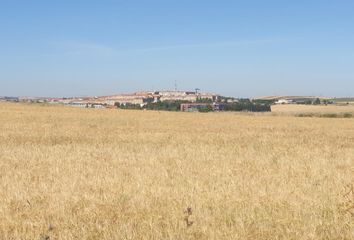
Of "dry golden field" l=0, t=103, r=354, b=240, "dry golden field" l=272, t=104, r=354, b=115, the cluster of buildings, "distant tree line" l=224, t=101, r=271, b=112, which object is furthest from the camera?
the cluster of buildings

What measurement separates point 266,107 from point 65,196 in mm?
81269

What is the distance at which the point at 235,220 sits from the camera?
7.01m

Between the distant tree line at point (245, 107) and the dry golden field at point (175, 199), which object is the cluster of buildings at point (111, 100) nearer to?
the distant tree line at point (245, 107)

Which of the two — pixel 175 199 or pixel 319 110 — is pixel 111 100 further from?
pixel 175 199

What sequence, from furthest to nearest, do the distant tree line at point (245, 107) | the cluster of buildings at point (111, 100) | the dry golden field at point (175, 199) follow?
the cluster of buildings at point (111, 100) < the distant tree line at point (245, 107) < the dry golden field at point (175, 199)

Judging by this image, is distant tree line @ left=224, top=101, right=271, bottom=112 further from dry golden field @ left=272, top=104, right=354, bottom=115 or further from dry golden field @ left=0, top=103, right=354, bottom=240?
dry golden field @ left=0, top=103, right=354, bottom=240

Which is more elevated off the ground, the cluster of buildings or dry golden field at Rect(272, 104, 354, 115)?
the cluster of buildings

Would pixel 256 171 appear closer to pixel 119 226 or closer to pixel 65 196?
pixel 65 196

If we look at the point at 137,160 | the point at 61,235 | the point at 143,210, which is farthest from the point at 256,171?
the point at 61,235

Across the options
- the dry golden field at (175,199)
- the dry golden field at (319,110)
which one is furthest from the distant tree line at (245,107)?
the dry golden field at (175,199)

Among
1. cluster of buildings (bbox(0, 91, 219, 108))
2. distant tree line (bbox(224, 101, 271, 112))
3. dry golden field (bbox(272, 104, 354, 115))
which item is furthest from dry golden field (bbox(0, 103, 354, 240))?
cluster of buildings (bbox(0, 91, 219, 108))

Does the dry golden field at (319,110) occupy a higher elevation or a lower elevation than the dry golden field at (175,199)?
lower

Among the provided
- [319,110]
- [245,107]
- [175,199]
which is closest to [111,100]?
[245,107]

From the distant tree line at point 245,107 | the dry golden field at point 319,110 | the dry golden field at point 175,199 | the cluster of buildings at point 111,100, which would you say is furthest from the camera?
the cluster of buildings at point 111,100
